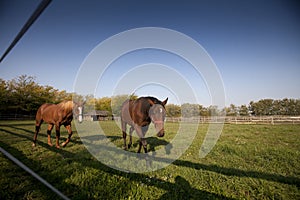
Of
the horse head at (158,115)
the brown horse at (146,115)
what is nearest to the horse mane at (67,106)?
the brown horse at (146,115)

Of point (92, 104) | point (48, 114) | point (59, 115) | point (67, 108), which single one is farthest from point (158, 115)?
point (92, 104)

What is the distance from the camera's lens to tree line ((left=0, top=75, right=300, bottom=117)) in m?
16.9

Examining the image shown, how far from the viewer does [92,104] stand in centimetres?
2714

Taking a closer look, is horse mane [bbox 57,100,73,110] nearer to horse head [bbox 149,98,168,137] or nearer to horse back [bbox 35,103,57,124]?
horse back [bbox 35,103,57,124]

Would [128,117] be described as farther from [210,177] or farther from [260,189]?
[260,189]

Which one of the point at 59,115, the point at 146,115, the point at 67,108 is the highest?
the point at 67,108

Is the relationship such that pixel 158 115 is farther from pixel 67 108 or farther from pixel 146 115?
pixel 67 108

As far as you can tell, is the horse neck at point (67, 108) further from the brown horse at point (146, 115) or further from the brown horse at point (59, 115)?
the brown horse at point (146, 115)

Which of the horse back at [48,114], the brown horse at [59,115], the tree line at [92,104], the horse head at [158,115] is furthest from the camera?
the tree line at [92,104]

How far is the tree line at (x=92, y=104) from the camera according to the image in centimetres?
1689

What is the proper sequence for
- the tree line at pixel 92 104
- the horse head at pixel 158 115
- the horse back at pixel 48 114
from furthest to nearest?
1. the tree line at pixel 92 104
2. the horse back at pixel 48 114
3. the horse head at pixel 158 115

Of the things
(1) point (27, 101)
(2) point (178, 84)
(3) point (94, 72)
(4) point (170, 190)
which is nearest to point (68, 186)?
(4) point (170, 190)

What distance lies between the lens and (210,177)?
349 centimetres

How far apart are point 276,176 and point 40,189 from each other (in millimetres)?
5495
